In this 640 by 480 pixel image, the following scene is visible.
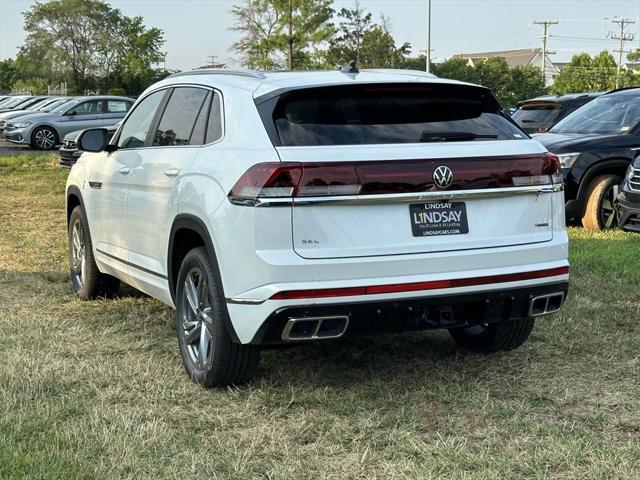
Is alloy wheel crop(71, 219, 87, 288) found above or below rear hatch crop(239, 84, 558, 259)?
below

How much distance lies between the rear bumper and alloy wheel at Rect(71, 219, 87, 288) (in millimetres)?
3101

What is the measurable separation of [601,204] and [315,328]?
6.92m

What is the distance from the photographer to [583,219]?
10188mm

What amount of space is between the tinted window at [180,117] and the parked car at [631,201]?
481cm

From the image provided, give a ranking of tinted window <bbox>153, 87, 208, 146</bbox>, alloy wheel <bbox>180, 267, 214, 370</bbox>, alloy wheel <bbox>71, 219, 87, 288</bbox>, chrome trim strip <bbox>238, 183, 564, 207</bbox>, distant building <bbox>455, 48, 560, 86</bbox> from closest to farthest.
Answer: chrome trim strip <bbox>238, 183, 564, 207</bbox> < alloy wheel <bbox>180, 267, 214, 370</bbox> < tinted window <bbox>153, 87, 208, 146</bbox> < alloy wheel <bbox>71, 219, 87, 288</bbox> < distant building <bbox>455, 48, 560, 86</bbox>

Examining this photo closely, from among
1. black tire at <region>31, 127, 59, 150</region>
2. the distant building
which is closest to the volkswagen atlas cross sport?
black tire at <region>31, 127, 59, 150</region>

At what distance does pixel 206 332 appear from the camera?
4.49 m

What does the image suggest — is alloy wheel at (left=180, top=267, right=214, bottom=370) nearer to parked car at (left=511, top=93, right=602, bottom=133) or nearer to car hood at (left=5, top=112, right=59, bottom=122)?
parked car at (left=511, top=93, right=602, bottom=133)

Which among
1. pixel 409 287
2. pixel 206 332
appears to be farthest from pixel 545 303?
pixel 206 332

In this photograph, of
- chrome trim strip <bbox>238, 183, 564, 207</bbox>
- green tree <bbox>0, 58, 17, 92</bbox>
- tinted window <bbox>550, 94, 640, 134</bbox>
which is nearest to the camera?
chrome trim strip <bbox>238, 183, 564, 207</bbox>

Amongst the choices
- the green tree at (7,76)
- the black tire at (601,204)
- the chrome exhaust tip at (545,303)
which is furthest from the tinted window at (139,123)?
the green tree at (7,76)

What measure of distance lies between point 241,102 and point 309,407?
1579mm

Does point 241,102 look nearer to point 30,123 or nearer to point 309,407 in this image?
point 309,407

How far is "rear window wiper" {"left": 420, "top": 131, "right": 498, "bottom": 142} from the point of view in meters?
4.18
